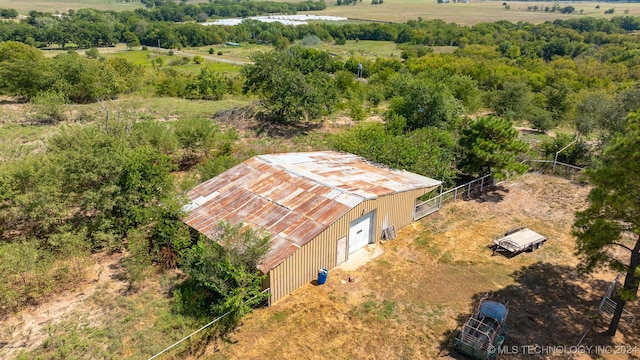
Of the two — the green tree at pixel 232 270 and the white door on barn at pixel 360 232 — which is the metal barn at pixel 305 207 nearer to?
the white door on barn at pixel 360 232

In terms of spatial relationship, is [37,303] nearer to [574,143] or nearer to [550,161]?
[550,161]

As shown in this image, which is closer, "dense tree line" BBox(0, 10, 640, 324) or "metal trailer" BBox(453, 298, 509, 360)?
"metal trailer" BBox(453, 298, 509, 360)

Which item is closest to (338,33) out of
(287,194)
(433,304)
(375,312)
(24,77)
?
(24,77)

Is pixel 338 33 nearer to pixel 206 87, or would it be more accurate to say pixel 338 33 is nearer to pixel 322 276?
pixel 206 87

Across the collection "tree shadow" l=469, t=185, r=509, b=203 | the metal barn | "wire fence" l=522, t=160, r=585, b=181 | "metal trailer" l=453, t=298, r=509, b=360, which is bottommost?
"tree shadow" l=469, t=185, r=509, b=203

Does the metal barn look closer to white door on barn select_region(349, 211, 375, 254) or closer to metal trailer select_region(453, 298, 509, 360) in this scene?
white door on barn select_region(349, 211, 375, 254)

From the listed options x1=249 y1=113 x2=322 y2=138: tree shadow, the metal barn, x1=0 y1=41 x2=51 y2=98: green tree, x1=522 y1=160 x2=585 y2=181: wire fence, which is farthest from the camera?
x1=0 y1=41 x2=51 y2=98: green tree

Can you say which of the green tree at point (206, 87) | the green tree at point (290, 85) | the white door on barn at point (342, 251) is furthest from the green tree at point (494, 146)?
the green tree at point (206, 87)

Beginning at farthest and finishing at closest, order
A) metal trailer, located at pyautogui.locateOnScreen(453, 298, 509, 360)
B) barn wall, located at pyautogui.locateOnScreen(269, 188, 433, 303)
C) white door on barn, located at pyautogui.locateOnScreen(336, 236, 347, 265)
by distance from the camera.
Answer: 1. white door on barn, located at pyautogui.locateOnScreen(336, 236, 347, 265)
2. barn wall, located at pyautogui.locateOnScreen(269, 188, 433, 303)
3. metal trailer, located at pyautogui.locateOnScreen(453, 298, 509, 360)

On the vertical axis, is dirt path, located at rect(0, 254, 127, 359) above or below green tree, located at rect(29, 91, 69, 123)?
below

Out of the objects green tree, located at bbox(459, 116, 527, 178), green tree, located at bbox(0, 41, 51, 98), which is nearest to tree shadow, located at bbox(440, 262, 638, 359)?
green tree, located at bbox(459, 116, 527, 178)
